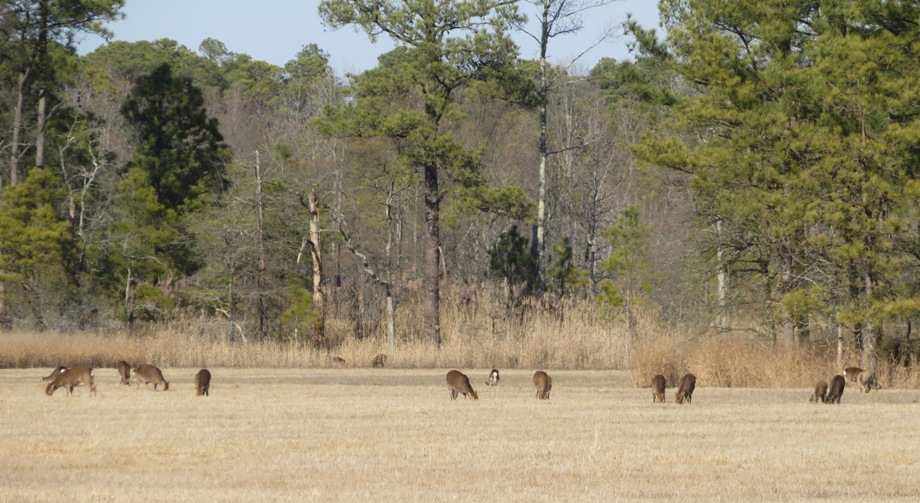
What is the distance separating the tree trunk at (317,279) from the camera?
4541 cm

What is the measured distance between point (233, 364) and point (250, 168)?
11.3 metres

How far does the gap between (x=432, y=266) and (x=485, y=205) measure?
118 inches

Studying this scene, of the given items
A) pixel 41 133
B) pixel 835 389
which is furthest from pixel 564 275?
pixel 835 389

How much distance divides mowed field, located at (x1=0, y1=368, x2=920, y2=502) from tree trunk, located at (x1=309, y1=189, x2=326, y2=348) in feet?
60.1

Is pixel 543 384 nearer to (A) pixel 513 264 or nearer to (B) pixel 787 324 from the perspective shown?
(B) pixel 787 324

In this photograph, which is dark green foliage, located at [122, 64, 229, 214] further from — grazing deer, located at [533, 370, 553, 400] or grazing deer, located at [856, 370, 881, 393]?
grazing deer, located at [856, 370, 881, 393]

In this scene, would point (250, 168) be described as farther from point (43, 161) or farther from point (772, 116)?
point (772, 116)

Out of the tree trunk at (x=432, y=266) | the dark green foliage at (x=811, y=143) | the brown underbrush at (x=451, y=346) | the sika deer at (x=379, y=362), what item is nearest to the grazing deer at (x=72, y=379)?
the brown underbrush at (x=451, y=346)

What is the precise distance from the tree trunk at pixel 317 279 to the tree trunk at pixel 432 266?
4.02 metres

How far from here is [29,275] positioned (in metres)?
45.7

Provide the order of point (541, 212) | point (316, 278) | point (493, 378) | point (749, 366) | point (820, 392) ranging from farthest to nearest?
point (541, 212), point (316, 278), point (749, 366), point (493, 378), point (820, 392)

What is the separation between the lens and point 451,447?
661 inches

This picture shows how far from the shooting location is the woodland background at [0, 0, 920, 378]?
30.2 m

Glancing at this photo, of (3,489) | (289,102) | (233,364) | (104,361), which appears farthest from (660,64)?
(289,102)
